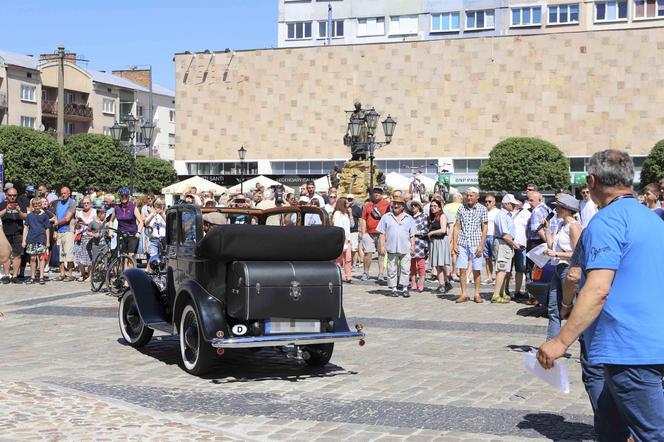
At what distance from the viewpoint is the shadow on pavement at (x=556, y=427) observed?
22.5 feet

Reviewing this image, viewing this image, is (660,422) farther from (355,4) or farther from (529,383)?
(355,4)

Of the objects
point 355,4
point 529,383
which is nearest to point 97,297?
point 529,383

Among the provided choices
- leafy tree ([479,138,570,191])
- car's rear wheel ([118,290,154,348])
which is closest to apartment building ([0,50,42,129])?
leafy tree ([479,138,570,191])

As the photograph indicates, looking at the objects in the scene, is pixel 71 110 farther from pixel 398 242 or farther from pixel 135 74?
pixel 398 242

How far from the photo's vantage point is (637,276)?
449 centimetres

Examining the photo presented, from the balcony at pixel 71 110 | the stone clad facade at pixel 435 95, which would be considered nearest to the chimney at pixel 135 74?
the balcony at pixel 71 110

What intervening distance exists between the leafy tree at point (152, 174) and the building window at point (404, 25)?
2286cm

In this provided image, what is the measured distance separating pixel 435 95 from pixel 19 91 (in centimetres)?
3737

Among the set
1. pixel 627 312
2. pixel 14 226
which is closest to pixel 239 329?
pixel 627 312

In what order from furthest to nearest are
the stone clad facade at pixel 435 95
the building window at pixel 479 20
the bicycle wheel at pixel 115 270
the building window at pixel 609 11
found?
the building window at pixel 479 20 → the building window at pixel 609 11 → the stone clad facade at pixel 435 95 → the bicycle wheel at pixel 115 270

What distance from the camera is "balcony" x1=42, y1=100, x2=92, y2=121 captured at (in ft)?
306

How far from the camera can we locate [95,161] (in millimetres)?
80438

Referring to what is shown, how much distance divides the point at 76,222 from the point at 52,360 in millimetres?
11403

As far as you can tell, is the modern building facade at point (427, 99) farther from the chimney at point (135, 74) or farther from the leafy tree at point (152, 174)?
the chimney at point (135, 74)
